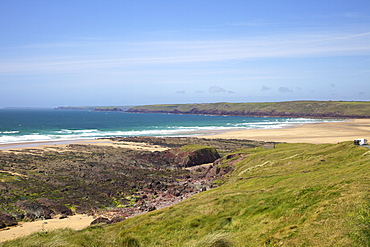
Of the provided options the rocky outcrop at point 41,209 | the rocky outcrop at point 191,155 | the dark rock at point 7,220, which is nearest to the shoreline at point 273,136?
the rocky outcrop at point 191,155

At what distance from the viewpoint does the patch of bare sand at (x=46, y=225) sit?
878 inches

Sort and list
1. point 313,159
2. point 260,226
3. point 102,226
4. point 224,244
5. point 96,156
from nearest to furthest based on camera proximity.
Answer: point 224,244, point 260,226, point 102,226, point 313,159, point 96,156

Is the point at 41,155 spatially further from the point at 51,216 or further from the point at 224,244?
the point at 224,244

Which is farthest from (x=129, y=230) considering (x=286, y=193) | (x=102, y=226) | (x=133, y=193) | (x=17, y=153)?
(x=17, y=153)

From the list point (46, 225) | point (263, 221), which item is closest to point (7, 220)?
point (46, 225)

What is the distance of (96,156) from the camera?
5866cm

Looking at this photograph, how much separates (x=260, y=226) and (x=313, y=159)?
724 inches

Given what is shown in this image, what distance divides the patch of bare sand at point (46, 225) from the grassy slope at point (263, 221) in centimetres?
497

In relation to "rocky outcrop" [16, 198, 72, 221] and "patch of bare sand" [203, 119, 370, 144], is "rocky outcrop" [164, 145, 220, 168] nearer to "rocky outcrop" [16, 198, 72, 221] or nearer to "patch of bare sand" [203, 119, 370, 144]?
"rocky outcrop" [16, 198, 72, 221]

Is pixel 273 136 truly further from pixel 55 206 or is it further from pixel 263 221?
pixel 263 221

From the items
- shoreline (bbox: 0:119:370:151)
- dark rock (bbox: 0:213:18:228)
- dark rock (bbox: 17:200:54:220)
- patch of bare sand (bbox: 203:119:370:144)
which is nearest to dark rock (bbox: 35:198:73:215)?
dark rock (bbox: 17:200:54:220)

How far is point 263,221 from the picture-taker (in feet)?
51.8

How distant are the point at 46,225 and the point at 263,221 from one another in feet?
56.1

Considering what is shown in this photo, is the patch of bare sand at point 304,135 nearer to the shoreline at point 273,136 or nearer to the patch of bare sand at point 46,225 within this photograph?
the shoreline at point 273,136
